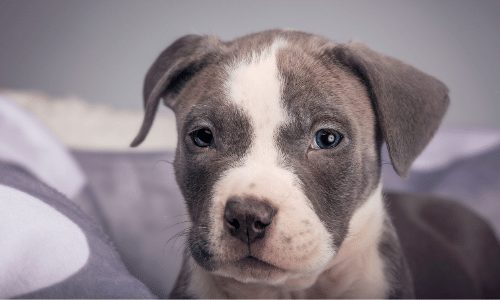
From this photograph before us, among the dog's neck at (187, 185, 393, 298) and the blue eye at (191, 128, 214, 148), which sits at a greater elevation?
the blue eye at (191, 128, 214, 148)

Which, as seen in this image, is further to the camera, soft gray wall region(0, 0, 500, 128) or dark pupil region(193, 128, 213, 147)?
soft gray wall region(0, 0, 500, 128)

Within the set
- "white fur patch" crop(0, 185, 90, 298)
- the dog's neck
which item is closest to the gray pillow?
"white fur patch" crop(0, 185, 90, 298)

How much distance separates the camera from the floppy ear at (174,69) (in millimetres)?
2740

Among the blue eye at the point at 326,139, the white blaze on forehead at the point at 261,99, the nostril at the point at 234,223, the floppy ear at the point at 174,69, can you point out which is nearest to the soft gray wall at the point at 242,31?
the floppy ear at the point at 174,69

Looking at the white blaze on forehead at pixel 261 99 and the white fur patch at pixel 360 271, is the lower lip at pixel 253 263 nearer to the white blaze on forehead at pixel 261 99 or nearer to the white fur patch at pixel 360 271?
the white blaze on forehead at pixel 261 99

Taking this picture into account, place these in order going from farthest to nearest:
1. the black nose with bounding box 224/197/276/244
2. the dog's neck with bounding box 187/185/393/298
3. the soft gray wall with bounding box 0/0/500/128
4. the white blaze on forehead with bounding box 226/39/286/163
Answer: the soft gray wall with bounding box 0/0/500/128 < the dog's neck with bounding box 187/185/393/298 < the white blaze on forehead with bounding box 226/39/286/163 < the black nose with bounding box 224/197/276/244

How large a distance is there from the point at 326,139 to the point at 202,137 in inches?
18.7

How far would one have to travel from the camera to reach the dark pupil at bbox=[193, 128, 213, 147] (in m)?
2.50

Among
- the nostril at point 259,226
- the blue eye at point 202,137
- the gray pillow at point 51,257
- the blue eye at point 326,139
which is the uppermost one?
the blue eye at point 326,139

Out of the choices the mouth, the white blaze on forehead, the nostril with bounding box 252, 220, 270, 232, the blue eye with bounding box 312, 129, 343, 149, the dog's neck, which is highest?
the white blaze on forehead

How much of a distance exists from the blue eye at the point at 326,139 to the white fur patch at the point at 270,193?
15 cm

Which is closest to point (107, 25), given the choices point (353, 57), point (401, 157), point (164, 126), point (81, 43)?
point (81, 43)

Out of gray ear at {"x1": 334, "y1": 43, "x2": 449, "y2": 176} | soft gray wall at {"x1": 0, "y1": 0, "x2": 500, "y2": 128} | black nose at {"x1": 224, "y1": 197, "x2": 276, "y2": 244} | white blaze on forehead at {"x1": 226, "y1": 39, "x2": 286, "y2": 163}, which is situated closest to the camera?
black nose at {"x1": 224, "y1": 197, "x2": 276, "y2": 244}

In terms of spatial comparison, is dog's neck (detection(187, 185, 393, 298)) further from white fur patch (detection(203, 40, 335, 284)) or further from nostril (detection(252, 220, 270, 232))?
nostril (detection(252, 220, 270, 232))
